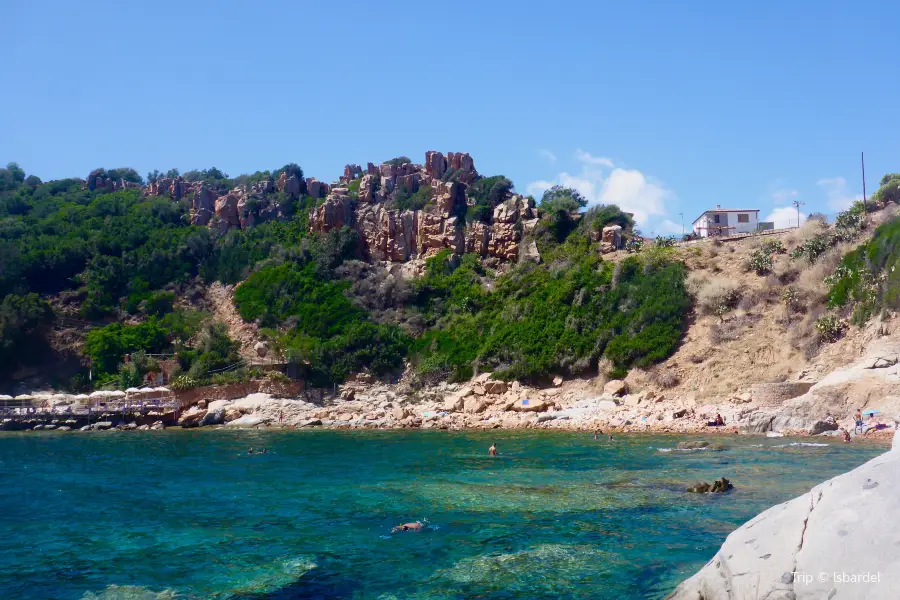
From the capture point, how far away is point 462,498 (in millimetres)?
17359

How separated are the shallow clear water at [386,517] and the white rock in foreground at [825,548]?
3.28m

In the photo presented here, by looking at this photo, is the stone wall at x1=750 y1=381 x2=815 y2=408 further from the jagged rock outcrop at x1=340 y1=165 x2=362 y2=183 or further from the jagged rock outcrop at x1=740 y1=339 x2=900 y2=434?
Result: the jagged rock outcrop at x1=340 y1=165 x2=362 y2=183

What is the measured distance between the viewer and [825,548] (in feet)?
20.5

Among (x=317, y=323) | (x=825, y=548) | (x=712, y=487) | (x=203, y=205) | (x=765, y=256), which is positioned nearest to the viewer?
(x=825, y=548)

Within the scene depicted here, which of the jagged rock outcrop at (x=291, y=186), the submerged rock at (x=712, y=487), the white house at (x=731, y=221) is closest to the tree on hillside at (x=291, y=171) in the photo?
the jagged rock outcrop at (x=291, y=186)

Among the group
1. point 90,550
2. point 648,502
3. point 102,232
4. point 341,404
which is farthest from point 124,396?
point 648,502

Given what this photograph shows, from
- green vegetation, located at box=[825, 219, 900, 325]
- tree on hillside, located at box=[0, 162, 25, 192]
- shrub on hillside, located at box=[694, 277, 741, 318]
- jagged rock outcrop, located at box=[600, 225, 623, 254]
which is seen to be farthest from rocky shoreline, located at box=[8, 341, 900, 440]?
tree on hillside, located at box=[0, 162, 25, 192]

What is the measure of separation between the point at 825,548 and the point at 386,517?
35.4ft

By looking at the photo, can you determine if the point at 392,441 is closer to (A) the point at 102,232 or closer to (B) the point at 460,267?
(B) the point at 460,267

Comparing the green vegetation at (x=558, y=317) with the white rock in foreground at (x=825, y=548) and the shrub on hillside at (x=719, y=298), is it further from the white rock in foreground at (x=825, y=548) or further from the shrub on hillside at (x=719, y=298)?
the white rock in foreground at (x=825, y=548)

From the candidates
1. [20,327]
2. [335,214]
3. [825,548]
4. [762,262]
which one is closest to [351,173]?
[335,214]

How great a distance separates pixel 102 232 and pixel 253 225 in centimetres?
1209

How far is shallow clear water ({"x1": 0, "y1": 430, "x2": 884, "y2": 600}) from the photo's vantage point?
11.1 m

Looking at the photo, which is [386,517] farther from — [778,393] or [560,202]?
[560,202]
